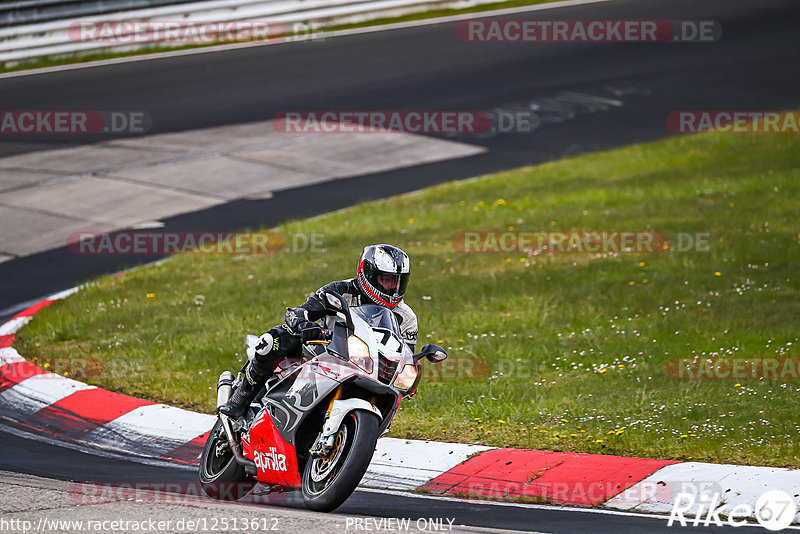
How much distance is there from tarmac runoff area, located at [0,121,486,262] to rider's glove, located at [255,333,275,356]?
340 inches

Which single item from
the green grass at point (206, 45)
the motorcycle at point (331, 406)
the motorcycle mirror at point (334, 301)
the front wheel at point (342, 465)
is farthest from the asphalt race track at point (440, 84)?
the front wheel at point (342, 465)

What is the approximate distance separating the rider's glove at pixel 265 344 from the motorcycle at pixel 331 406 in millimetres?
159

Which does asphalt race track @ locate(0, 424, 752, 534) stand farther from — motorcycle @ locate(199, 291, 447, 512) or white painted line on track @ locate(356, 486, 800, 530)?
motorcycle @ locate(199, 291, 447, 512)

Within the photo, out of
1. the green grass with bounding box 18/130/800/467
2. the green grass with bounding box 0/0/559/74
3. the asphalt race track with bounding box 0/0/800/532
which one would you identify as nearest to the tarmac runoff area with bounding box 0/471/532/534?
the green grass with bounding box 18/130/800/467

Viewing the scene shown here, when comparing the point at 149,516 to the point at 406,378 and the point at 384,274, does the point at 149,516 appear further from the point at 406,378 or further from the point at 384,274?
the point at 384,274

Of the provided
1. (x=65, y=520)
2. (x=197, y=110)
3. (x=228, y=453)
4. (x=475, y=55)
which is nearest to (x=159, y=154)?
(x=197, y=110)

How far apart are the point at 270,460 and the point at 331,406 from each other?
0.67 meters

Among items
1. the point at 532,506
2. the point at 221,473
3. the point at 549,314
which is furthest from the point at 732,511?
the point at 549,314

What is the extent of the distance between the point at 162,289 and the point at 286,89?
10.9m

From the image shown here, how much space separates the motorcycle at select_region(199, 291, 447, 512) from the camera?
6.45 m

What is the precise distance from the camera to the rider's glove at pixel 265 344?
23.5 ft

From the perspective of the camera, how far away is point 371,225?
15930 mm

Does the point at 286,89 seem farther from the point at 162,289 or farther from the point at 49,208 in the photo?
the point at 162,289

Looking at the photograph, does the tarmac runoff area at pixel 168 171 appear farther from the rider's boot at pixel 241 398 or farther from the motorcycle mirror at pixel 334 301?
the motorcycle mirror at pixel 334 301
